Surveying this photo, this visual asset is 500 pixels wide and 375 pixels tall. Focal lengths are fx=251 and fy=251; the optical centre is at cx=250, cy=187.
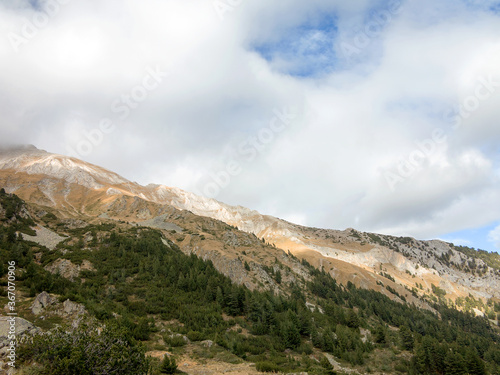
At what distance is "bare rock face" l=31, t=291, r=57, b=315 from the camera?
22.9 m

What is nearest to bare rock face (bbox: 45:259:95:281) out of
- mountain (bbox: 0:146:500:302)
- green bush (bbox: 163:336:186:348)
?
green bush (bbox: 163:336:186:348)

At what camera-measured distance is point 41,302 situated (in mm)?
23641

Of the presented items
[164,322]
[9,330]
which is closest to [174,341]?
[164,322]

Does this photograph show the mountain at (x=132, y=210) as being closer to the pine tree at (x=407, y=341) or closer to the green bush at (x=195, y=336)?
the green bush at (x=195, y=336)

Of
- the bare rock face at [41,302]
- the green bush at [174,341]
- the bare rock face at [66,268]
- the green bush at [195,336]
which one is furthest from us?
the bare rock face at [66,268]

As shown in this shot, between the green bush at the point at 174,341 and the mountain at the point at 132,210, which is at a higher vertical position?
the mountain at the point at 132,210

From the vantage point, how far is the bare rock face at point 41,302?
75.0 feet

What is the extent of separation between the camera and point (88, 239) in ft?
194

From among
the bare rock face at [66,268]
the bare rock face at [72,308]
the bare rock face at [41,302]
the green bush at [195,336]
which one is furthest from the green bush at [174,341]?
the bare rock face at [66,268]

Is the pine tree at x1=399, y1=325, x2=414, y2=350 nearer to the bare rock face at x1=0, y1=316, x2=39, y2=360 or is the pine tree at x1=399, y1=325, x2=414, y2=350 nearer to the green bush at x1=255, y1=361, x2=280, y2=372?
the green bush at x1=255, y1=361, x2=280, y2=372

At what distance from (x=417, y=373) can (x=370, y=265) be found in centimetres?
16631

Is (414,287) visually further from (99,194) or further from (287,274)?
(99,194)

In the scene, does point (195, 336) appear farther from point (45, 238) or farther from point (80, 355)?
point (45, 238)

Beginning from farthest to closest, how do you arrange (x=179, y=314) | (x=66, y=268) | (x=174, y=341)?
(x=66, y=268)
(x=179, y=314)
(x=174, y=341)
